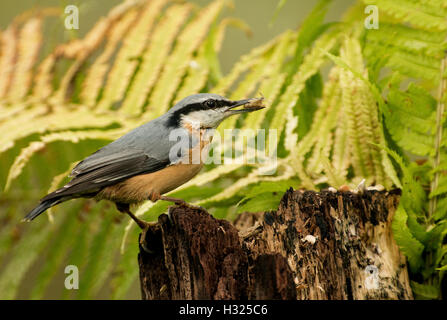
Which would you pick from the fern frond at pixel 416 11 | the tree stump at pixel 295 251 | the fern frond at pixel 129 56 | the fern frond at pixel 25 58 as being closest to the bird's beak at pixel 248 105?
the tree stump at pixel 295 251

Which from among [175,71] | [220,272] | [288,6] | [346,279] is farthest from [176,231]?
[288,6]

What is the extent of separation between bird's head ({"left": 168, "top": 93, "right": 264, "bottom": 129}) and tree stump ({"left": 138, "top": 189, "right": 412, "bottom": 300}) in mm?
533


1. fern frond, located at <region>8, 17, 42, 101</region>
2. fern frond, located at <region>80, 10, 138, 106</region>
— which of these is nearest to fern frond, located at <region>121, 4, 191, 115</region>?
fern frond, located at <region>80, 10, 138, 106</region>

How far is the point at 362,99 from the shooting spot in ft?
6.79

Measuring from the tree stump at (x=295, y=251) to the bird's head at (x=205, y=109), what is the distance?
0.53 metres

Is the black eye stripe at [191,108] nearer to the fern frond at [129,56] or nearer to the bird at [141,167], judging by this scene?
the bird at [141,167]

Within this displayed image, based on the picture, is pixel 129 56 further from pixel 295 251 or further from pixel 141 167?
pixel 295 251

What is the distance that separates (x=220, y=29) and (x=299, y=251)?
1812mm

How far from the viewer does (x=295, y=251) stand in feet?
5.28

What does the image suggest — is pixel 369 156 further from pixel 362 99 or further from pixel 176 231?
pixel 176 231

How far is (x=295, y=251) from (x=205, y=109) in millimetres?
788

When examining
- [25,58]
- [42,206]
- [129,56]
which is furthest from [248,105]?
[25,58]

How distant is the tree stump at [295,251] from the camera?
151cm

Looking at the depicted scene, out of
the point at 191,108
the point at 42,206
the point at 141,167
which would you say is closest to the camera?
the point at 42,206
